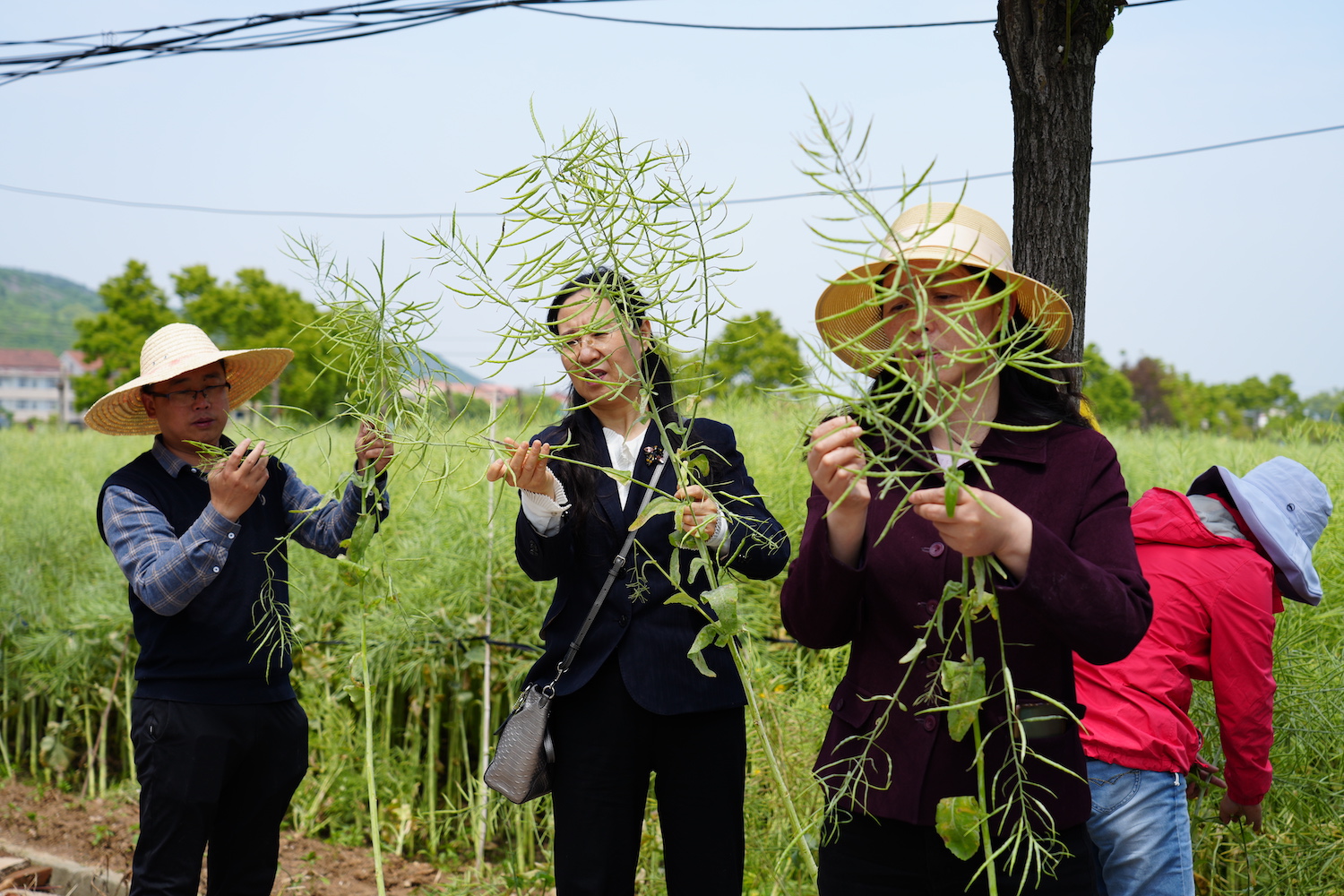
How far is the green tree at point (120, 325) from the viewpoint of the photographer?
3281 centimetres

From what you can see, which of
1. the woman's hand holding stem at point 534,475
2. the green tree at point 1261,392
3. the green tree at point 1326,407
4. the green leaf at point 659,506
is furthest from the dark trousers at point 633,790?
the green tree at point 1261,392

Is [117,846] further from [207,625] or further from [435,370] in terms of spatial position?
[435,370]

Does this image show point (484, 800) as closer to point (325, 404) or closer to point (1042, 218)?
point (1042, 218)

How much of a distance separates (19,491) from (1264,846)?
22.7 feet

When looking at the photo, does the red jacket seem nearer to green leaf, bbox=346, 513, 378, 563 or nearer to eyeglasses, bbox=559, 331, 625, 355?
eyeglasses, bbox=559, 331, 625, 355

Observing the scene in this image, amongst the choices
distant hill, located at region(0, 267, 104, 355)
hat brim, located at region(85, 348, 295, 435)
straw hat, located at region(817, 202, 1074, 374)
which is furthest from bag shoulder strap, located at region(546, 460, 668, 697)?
distant hill, located at region(0, 267, 104, 355)

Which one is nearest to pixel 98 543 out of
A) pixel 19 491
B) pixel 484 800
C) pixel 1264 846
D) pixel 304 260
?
pixel 19 491

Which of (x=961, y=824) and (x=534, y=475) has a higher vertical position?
(x=534, y=475)

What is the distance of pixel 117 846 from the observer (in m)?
4.12

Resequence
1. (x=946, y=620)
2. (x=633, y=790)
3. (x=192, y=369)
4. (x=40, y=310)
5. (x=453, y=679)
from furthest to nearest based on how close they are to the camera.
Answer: (x=40, y=310) → (x=453, y=679) → (x=192, y=369) → (x=633, y=790) → (x=946, y=620)

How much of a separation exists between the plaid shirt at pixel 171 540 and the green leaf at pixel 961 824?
132 centimetres

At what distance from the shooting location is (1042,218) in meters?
2.65

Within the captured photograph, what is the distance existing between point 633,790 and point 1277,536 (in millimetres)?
1442

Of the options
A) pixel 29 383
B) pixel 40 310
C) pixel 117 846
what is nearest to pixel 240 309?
pixel 117 846
